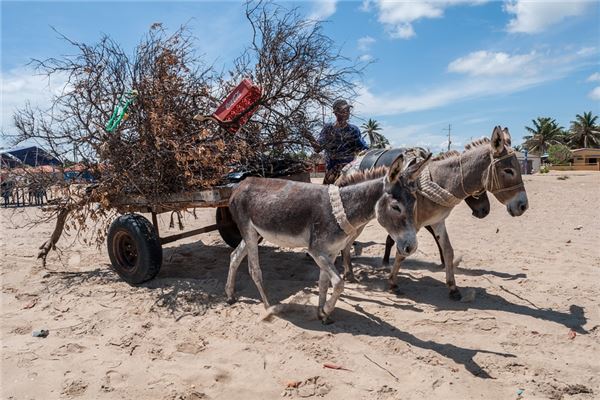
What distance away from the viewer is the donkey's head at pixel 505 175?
166 inches

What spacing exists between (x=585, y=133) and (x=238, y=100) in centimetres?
7089

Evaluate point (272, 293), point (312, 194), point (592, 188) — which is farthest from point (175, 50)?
point (592, 188)

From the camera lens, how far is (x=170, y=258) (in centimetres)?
692

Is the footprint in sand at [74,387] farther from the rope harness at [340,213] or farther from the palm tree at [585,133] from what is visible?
the palm tree at [585,133]

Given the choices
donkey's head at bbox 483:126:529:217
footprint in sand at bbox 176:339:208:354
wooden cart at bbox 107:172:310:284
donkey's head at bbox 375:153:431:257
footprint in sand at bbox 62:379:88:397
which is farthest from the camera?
wooden cart at bbox 107:172:310:284

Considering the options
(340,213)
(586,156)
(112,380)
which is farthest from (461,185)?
(586,156)

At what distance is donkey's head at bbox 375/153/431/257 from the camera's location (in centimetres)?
350

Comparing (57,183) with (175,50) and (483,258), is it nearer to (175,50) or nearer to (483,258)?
(175,50)

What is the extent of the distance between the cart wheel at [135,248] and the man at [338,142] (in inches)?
99.5

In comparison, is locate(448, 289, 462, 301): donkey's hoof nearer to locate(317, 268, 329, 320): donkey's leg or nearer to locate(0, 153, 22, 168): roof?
locate(317, 268, 329, 320): donkey's leg

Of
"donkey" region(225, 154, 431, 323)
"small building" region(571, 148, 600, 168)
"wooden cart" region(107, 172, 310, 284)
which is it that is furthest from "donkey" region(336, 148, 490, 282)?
"small building" region(571, 148, 600, 168)

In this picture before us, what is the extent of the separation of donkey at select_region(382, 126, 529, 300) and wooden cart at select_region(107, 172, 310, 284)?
90.1 inches

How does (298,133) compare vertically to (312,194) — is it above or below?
above

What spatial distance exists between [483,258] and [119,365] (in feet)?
17.1
